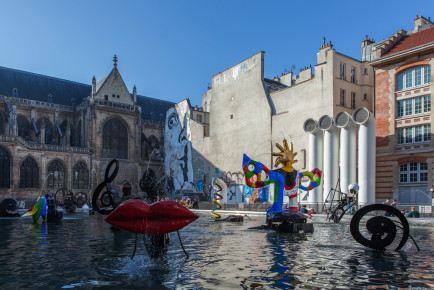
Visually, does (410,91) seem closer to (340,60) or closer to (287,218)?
(340,60)

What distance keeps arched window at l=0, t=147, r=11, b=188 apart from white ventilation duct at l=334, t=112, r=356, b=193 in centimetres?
4154

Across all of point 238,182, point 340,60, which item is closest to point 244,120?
point 238,182

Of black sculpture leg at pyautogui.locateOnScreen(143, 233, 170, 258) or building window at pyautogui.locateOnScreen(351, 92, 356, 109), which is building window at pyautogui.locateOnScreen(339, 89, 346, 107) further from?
black sculpture leg at pyautogui.locateOnScreen(143, 233, 170, 258)

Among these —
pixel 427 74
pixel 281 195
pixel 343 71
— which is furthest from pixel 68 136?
pixel 281 195

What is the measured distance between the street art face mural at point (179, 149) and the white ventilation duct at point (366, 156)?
29.6m

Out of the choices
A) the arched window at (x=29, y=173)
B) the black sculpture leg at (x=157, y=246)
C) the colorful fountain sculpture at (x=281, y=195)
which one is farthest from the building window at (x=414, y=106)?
the arched window at (x=29, y=173)

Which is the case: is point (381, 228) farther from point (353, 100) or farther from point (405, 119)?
point (353, 100)

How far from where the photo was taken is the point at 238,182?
49500 millimetres

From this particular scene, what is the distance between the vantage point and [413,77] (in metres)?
34.5

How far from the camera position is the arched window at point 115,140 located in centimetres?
6454

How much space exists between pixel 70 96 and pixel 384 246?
65.1 metres

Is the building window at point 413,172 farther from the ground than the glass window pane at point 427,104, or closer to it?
closer to it

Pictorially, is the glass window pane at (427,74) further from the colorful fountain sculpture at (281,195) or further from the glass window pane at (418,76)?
the colorful fountain sculpture at (281,195)

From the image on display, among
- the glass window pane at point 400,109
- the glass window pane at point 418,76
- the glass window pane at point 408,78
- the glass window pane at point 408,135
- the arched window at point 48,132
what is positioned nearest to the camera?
the glass window pane at point 418,76
